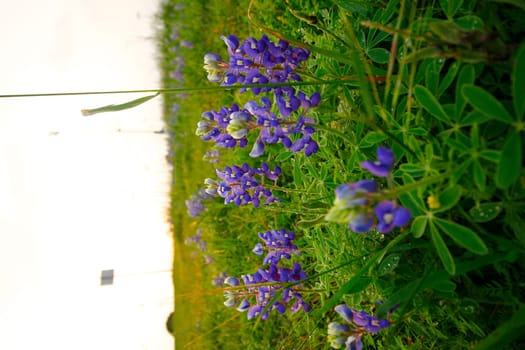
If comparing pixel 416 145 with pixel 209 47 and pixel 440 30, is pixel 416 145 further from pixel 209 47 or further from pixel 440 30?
pixel 209 47

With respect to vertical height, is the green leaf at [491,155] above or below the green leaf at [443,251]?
above

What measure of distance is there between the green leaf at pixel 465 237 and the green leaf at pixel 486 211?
0.28 ft

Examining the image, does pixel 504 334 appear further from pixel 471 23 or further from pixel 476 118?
pixel 471 23

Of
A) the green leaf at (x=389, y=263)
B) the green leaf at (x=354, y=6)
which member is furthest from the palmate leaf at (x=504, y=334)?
the green leaf at (x=354, y=6)

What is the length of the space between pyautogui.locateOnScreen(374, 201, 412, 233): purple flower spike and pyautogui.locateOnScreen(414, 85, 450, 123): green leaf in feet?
0.94

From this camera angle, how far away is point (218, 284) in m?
3.37

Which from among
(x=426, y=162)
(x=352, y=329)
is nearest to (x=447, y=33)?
(x=426, y=162)

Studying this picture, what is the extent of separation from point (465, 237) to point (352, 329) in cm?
42

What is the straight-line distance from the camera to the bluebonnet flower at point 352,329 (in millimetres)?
999

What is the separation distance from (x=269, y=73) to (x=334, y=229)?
1.94 feet

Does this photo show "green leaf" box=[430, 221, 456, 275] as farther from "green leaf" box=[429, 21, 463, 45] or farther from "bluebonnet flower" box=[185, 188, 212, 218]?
"bluebonnet flower" box=[185, 188, 212, 218]

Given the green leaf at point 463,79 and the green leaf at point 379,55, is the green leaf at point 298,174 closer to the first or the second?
the green leaf at point 379,55

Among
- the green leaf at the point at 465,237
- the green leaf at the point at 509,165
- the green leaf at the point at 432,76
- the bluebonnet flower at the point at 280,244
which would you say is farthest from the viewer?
the bluebonnet flower at the point at 280,244

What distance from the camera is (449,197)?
752 mm
